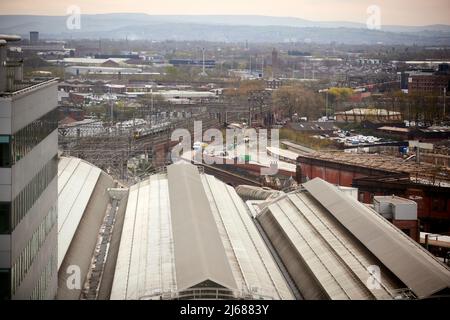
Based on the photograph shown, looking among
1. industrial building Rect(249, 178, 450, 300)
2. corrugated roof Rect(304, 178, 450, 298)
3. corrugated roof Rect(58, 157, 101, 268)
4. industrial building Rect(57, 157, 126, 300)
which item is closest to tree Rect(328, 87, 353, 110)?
corrugated roof Rect(58, 157, 101, 268)

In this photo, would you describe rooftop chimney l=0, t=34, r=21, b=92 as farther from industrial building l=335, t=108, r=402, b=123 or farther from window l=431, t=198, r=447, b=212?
industrial building l=335, t=108, r=402, b=123

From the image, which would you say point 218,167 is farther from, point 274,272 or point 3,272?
point 3,272

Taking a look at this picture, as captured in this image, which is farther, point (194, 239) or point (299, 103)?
point (299, 103)

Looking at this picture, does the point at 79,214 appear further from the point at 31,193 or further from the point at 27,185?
the point at 27,185

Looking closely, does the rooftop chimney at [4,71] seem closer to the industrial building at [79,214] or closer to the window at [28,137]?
the window at [28,137]

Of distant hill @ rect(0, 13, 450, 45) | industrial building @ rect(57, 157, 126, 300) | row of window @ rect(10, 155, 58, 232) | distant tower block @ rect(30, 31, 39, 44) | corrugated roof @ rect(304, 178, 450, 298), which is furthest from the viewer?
distant hill @ rect(0, 13, 450, 45)

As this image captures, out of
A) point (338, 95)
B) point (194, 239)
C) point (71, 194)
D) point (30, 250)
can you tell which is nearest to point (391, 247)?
point (194, 239)
